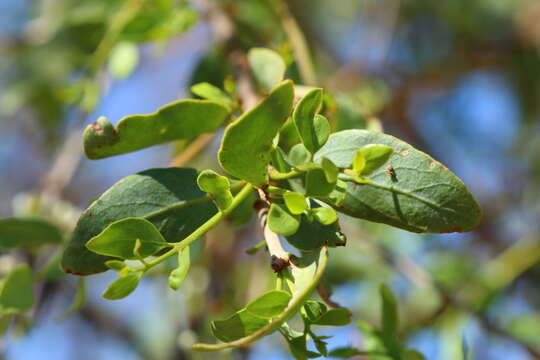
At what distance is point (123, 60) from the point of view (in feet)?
2.47

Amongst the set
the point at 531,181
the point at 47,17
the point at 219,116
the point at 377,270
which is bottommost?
the point at 531,181

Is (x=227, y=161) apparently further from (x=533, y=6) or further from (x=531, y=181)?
(x=533, y=6)

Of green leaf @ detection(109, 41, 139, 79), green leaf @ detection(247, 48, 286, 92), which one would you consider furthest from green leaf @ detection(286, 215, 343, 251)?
green leaf @ detection(109, 41, 139, 79)

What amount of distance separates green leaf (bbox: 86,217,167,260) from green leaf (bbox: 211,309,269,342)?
0.07m

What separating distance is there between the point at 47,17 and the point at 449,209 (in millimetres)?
1040

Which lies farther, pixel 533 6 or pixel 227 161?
pixel 533 6

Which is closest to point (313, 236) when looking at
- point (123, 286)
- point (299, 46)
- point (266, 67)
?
point (123, 286)

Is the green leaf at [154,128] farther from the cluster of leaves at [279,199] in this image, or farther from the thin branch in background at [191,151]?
the thin branch in background at [191,151]

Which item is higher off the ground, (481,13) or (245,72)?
(245,72)

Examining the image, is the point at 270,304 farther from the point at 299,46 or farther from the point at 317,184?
the point at 299,46

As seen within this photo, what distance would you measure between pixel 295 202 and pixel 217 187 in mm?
55

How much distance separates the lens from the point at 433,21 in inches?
71.2

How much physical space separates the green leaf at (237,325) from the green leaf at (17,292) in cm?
22

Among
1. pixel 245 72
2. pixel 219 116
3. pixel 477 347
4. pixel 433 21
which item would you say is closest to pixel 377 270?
pixel 477 347
